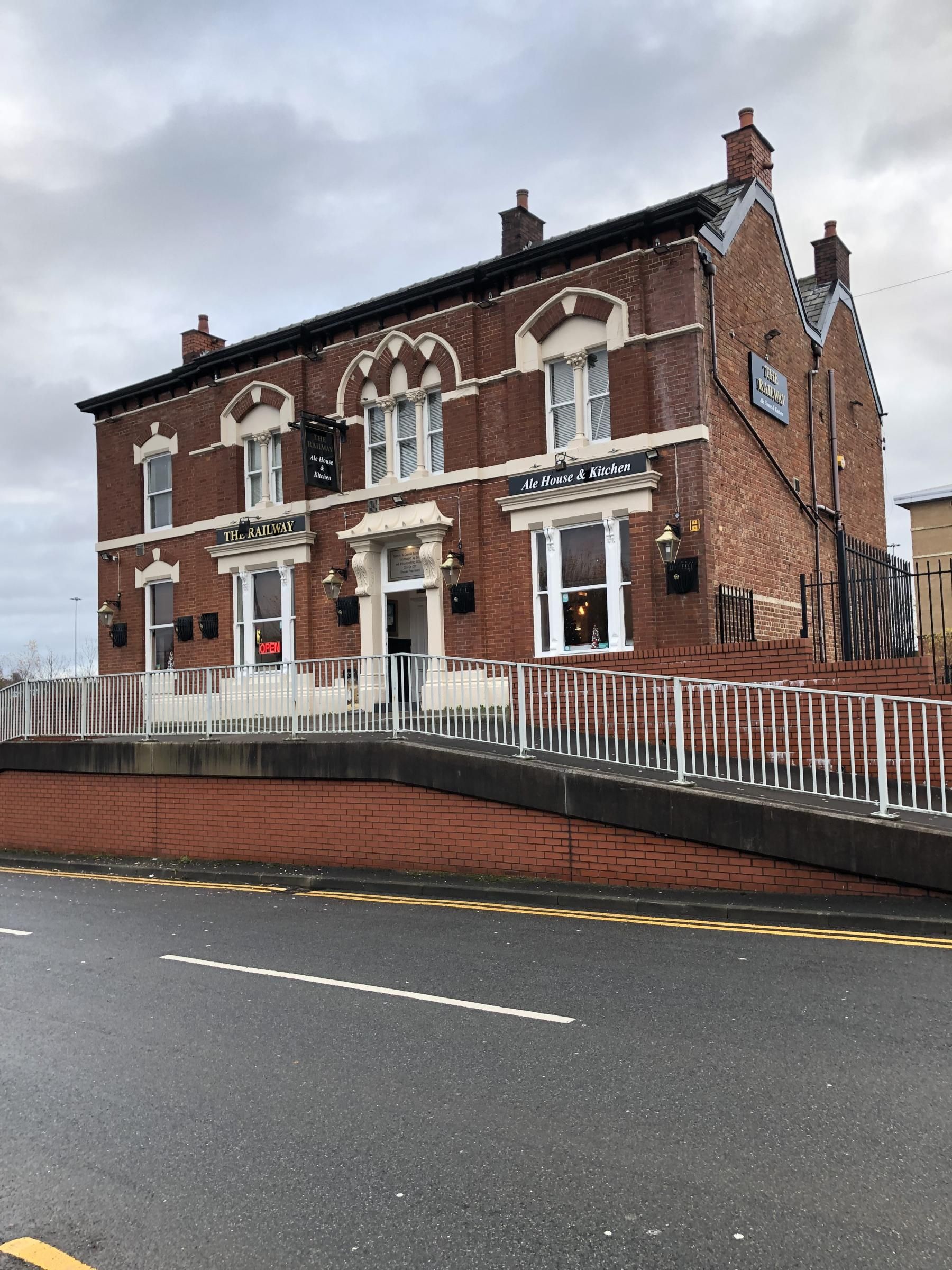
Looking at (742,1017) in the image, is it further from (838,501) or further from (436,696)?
(838,501)

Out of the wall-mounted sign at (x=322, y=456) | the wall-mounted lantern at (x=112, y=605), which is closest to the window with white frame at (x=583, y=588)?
the wall-mounted sign at (x=322, y=456)

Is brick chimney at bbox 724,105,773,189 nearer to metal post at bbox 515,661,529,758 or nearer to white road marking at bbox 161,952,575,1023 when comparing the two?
metal post at bbox 515,661,529,758

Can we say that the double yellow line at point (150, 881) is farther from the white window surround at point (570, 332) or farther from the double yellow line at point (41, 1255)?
the white window surround at point (570, 332)

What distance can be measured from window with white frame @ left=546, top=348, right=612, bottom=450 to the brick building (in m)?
0.04

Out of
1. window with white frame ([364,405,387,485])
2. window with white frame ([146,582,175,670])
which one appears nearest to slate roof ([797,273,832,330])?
window with white frame ([364,405,387,485])

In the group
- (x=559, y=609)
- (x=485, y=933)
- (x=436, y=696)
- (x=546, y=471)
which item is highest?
(x=546, y=471)

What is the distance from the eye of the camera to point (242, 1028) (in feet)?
19.8

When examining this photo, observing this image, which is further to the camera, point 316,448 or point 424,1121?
point 316,448

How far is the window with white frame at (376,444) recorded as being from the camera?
18.8m

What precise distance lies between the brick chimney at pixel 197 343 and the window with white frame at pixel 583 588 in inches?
443

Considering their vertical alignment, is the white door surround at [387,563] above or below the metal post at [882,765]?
above

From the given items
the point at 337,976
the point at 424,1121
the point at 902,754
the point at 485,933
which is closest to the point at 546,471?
the point at 902,754

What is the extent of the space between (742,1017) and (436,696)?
6.72 m

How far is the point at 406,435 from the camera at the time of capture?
18516mm
